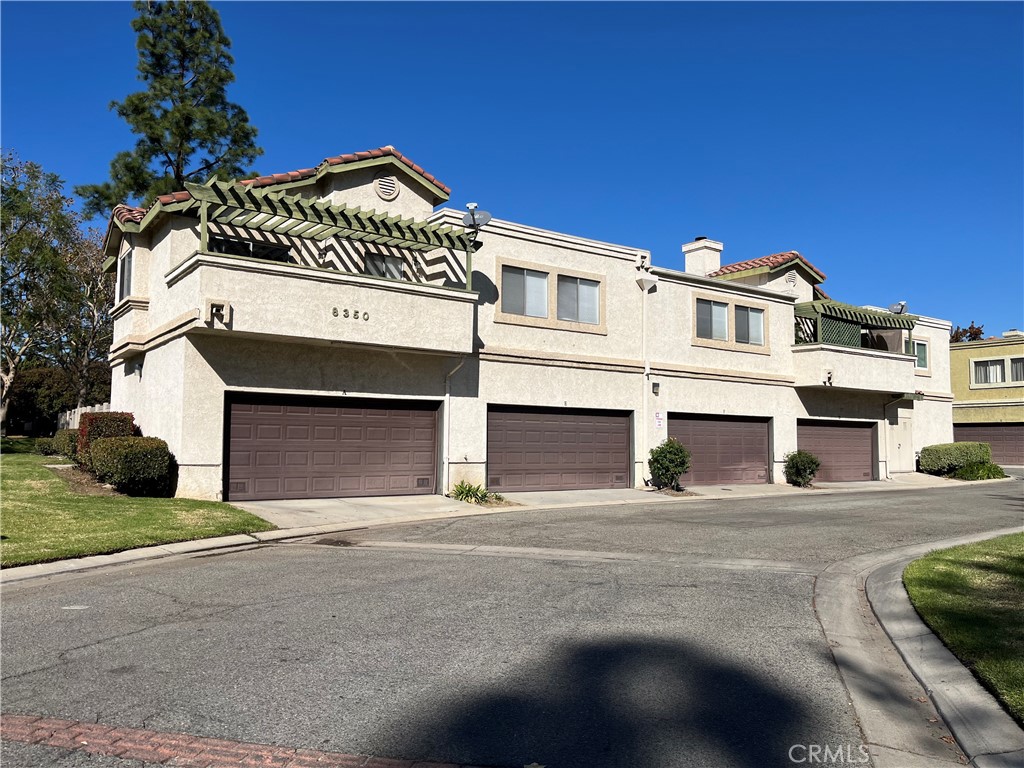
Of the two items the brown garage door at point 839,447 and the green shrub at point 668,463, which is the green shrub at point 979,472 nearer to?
the brown garage door at point 839,447

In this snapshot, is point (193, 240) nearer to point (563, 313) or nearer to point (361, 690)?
point (563, 313)

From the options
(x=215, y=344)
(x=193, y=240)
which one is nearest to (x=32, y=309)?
(x=193, y=240)

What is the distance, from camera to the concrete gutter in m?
4.43

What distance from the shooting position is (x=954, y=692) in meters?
5.29

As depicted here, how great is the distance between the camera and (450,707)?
189 inches

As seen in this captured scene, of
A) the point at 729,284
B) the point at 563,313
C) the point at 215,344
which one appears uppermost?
the point at 729,284

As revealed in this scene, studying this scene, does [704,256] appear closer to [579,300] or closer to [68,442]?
[579,300]

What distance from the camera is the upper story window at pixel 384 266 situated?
1796 cm

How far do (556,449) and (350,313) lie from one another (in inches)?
285

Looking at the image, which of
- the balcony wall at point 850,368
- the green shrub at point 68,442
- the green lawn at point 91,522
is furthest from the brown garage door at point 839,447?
the green shrub at point 68,442

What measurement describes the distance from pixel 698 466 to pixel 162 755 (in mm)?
20719

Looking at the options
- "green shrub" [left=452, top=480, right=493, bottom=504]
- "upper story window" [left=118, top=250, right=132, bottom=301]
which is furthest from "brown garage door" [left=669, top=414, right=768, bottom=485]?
"upper story window" [left=118, top=250, right=132, bottom=301]

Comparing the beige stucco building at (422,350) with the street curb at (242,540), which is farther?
the beige stucco building at (422,350)

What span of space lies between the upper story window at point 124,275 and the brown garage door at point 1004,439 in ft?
129
